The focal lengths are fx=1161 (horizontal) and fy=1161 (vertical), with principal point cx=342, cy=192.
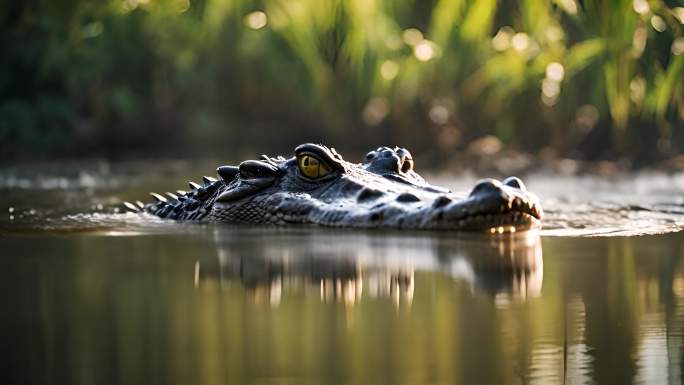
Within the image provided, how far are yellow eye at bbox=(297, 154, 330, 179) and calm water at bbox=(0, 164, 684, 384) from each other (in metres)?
0.63

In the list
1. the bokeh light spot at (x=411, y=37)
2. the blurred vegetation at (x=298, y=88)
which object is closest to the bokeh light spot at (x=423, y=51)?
the blurred vegetation at (x=298, y=88)

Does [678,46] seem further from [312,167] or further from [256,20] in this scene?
[256,20]

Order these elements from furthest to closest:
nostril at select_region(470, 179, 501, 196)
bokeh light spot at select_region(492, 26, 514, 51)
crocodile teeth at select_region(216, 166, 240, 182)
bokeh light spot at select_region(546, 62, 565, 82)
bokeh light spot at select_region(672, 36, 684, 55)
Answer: bokeh light spot at select_region(492, 26, 514, 51)
bokeh light spot at select_region(546, 62, 565, 82)
bokeh light spot at select_region(672, 36, 684, 55)
crocodile teeth at select_region(216, 166, 240, 182)
nostril at select_region(470, 179, 501, 196)

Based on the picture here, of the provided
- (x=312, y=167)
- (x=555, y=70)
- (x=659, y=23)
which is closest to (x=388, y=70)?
(x=555, y=70)

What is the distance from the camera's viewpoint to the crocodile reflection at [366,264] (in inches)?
169

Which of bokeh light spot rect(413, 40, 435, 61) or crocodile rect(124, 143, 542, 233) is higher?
bokeh light spot rect(413, 40, 435, 61)

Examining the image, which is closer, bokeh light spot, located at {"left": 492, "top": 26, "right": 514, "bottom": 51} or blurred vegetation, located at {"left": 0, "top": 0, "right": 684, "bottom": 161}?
blurred vegetation, located at {"left": 0, "top": 0, "right": 684, "bottom": 161}

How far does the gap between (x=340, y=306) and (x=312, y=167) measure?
11.5 ft

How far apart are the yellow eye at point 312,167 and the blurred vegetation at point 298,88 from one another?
11.4 ft

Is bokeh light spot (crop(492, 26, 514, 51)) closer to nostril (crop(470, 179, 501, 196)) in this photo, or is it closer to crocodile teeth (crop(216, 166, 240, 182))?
crocodile teeth (crop(216, 166, 240, 182))

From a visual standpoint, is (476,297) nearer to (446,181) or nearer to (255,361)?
(255,361)

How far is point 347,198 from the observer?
7039 millimetres

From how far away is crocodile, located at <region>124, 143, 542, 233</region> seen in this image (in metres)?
6.13

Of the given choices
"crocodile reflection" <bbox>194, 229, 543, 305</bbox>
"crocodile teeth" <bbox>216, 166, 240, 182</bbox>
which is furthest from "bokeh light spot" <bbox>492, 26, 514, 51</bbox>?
"crocodile reflection" <bbox>194, 229, 543, 305</bbox>
